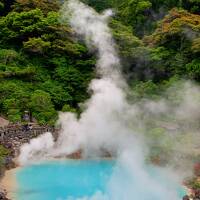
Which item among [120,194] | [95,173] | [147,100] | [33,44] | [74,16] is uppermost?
[74,16]

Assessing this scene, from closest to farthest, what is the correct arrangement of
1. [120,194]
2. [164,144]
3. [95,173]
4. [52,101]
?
[120,194], [95,173], [164,144], [52,101]

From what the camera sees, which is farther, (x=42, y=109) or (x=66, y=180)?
(x=42, y=109)

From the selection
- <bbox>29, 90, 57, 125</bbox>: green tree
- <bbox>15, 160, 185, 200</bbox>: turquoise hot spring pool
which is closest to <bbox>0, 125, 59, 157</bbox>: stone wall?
<bbox>29, 90, 57, 125</bbox>: green tree

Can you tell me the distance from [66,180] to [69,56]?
10.2 m

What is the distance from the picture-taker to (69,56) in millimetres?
28875

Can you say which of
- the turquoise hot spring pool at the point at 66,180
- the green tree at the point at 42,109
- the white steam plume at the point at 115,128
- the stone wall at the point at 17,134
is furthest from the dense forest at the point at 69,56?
the turquoise hot spring pool at the point at 66,180

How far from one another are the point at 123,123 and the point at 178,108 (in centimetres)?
254

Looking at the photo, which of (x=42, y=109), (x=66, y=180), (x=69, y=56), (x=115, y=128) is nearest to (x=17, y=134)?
(x=42, y=109)

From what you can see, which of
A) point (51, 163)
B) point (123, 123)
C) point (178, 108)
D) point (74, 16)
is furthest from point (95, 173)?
point (74, 16)

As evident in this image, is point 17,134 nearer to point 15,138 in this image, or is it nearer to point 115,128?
point 15,138

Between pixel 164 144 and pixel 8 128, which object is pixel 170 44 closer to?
pixel 164 144

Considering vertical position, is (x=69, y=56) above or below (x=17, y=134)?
above

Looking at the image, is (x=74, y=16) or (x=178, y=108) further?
(x=74, y=16)

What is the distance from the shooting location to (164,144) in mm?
22797
